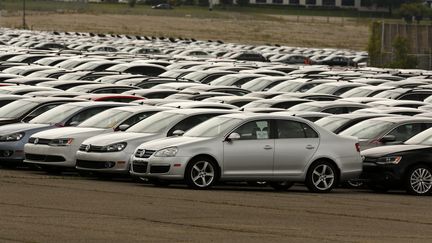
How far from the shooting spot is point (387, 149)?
24.6 meters

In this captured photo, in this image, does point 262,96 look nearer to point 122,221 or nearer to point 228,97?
point 228,97

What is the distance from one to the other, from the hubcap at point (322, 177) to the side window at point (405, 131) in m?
2.52

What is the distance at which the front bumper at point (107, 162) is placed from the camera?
79.7 ft

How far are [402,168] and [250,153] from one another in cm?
268

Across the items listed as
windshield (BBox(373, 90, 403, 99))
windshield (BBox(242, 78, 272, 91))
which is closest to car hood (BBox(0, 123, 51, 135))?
windshield (BBox(373, 90, 403, 99))

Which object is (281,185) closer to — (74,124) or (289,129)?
(289,129)

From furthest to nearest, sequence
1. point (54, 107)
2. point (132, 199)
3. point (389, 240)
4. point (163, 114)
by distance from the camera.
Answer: point (54, 107) → point (163, 114) → point (132, 199) → point (389, 240)

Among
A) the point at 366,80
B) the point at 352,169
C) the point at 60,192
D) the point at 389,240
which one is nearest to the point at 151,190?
the point at 60,192

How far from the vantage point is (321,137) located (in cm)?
2373

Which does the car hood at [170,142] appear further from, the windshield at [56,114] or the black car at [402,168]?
the windshield at [56,114]

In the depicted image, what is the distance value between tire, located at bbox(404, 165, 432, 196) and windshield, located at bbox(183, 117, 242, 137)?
9.89 ft

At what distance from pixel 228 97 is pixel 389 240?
17.9 m

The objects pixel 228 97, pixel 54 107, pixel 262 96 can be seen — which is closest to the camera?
pixel 54 107

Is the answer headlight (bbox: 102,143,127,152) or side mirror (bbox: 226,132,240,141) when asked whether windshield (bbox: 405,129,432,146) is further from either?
headlight (bbox: 102,143,127,152)
